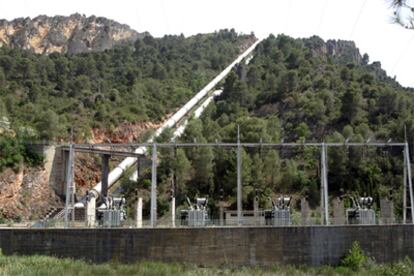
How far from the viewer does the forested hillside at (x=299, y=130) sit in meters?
44.9

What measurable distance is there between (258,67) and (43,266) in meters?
57.3

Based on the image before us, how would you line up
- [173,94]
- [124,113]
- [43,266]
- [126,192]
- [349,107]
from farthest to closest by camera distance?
[173,94] < [124,113] < [349,107] < [126,192] < [43,266]

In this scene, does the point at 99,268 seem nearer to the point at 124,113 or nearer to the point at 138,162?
the point at 138,162

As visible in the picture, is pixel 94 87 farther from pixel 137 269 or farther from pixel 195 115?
pixel 137 269

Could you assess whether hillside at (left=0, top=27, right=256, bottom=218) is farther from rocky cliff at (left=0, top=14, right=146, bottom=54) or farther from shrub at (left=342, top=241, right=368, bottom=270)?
rocky cliff at (left=0, top=14, right=146, bottom=54)

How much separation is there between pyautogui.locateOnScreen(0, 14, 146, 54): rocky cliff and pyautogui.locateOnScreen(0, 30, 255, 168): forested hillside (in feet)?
84.5

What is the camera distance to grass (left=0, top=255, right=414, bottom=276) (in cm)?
2084

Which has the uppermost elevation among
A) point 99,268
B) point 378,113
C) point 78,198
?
point 378,113

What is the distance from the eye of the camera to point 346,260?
2567 centimetres

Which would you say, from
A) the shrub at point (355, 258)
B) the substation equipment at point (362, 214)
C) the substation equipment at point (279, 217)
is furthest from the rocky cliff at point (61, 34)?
the shrub at point (355, 258)

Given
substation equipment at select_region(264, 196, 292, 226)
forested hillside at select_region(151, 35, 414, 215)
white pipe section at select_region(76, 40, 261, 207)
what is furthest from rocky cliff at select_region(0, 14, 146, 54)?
substation equipment at select_region(264, 196, 292, 226)

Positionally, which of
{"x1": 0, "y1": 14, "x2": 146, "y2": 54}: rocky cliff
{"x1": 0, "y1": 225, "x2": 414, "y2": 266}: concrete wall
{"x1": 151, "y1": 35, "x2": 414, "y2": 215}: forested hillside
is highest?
{"x1": 0, "y1": 14, "x2": 146, "y2": 54}: rocky cliff

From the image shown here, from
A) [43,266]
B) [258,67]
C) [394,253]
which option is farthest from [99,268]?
[258,67]

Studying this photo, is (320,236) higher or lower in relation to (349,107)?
lower
